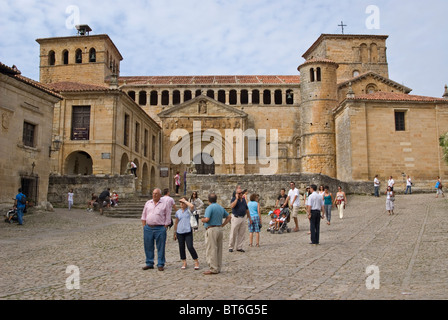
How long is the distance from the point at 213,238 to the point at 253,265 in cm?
120

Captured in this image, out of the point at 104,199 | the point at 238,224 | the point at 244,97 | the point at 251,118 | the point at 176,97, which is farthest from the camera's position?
the point at 244,97

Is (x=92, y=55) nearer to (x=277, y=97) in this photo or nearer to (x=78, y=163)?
(x=78, y=163)

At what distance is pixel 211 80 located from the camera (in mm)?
39656

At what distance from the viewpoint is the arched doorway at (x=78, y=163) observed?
86.7 ft

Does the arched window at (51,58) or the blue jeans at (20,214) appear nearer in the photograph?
the blue jeans at (20,214)

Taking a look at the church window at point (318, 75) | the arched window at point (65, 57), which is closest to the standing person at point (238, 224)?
the church window at point (318, 75)

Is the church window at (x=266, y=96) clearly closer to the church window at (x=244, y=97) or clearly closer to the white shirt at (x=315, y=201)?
the church window at (x=244, y=97)

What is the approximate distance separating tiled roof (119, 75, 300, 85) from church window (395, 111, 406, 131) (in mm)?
11887

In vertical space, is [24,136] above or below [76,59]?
below

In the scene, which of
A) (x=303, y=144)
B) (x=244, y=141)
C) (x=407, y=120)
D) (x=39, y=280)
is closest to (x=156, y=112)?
(x=244, y=141)

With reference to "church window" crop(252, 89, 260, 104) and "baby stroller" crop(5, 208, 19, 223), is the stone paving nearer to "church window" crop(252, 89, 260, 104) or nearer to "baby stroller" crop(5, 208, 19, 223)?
"baby stroller" crop(5, 208, 19, 223)

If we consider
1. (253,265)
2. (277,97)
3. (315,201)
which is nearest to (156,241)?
(253,265)

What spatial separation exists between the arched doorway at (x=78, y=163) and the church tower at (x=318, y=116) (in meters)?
17.8

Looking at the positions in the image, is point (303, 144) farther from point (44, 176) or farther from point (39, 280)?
point (39, 280)
